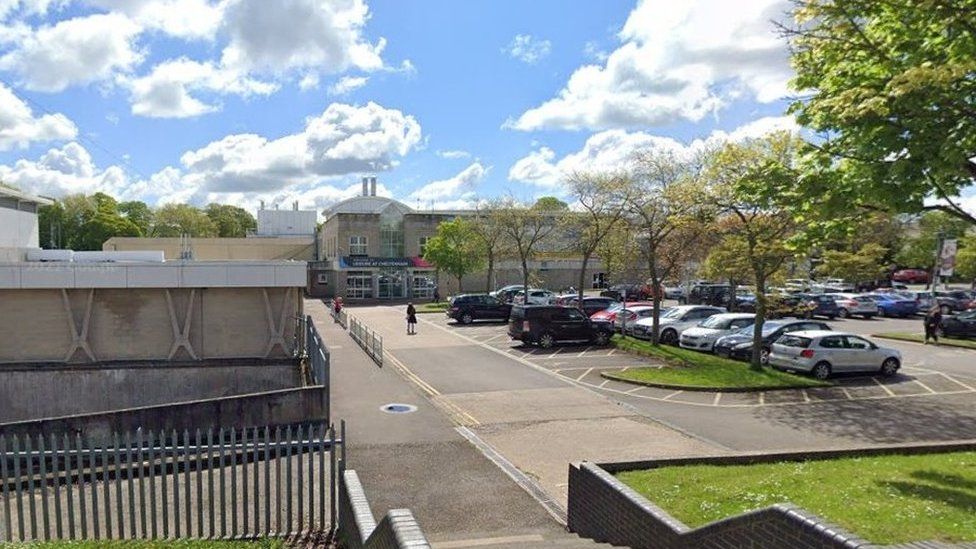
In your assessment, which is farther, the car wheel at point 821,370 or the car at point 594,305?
the car at point 594,305

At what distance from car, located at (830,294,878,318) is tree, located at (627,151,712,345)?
1696 cm

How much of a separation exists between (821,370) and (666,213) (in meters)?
8.42

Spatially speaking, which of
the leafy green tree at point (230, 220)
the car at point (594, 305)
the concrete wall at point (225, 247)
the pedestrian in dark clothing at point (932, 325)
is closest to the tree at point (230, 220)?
the leafy green tree at point (230, 220)

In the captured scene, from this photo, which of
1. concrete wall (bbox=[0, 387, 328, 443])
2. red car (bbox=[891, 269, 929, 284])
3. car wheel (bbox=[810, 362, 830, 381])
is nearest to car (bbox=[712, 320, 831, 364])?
car wheel (bbox=[810, 362, 830, 381])

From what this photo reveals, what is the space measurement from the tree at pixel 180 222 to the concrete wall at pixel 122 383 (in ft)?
268

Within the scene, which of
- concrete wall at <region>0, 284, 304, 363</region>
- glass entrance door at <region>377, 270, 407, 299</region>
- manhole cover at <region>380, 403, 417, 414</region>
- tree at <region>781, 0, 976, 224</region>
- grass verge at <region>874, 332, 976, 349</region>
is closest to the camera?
tree at <region>781, 0, 976, 224</region>

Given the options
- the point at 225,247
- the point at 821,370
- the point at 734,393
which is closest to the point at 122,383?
the point at 734,393

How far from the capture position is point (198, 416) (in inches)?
543

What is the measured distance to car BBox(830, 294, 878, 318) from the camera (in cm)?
4159

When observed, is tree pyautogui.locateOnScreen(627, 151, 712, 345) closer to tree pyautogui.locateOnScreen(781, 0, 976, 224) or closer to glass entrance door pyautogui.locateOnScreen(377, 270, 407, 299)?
tree pyautogui.locateOnScreen(781, 0, 976, 224)

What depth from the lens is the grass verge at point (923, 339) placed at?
93.2ft

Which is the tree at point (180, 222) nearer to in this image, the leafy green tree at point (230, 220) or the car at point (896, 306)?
the leafy green tree at point (230, 220)

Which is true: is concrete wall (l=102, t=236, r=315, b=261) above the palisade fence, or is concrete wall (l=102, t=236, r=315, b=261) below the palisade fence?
above

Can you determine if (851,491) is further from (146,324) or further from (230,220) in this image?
(230,220)
